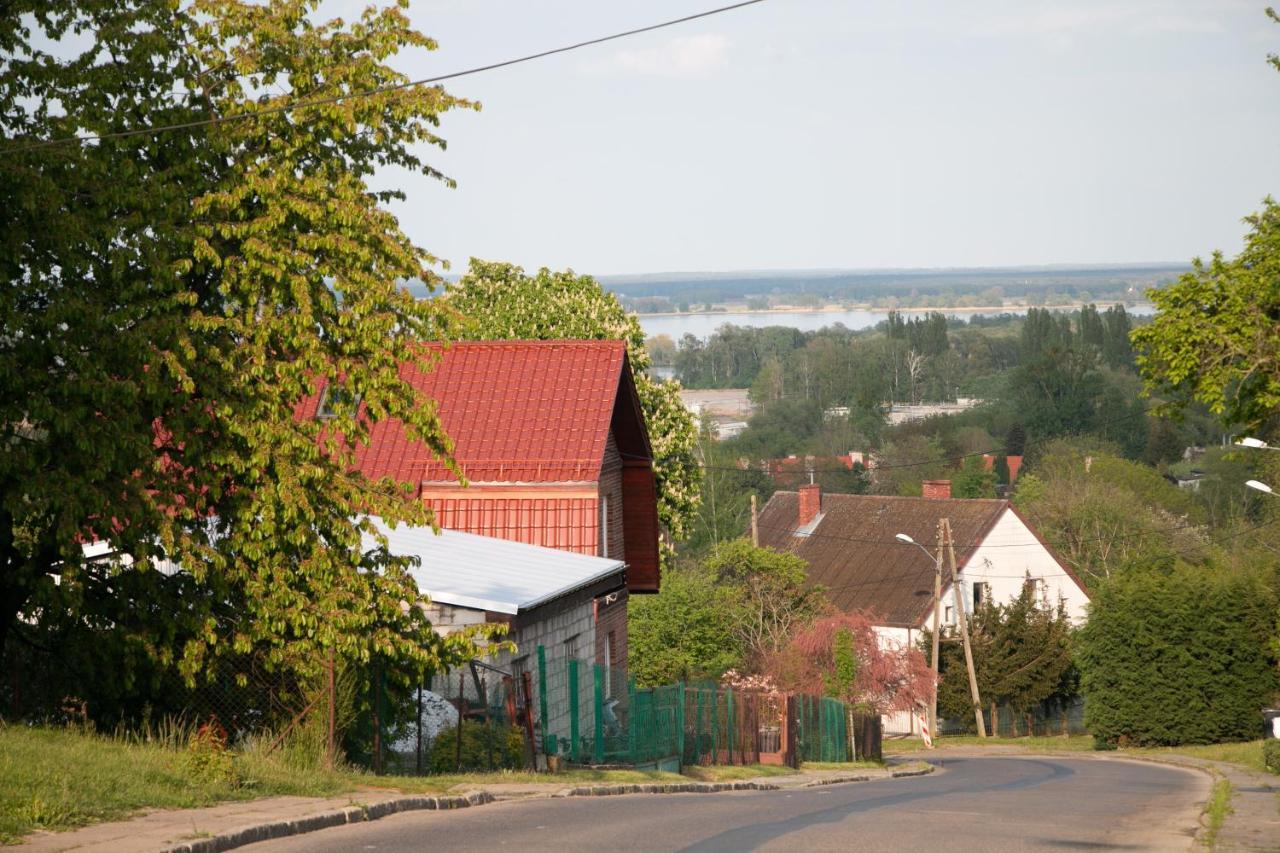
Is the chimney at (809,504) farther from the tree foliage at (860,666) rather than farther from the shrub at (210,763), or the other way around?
the shrub at (210,763)

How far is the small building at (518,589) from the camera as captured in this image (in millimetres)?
21047

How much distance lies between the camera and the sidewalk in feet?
34.8

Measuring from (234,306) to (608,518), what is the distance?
14.8 meters

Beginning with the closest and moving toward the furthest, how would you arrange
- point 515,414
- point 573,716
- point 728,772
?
point 573,716 < point 728,772 < point 515,414

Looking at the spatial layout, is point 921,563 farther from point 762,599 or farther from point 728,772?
point 728,772

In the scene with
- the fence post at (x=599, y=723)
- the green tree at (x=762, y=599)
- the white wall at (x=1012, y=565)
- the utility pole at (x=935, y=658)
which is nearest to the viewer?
the fence post at (x=599, y=723)

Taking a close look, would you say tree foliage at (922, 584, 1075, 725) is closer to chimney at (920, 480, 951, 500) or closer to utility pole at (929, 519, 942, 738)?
utility pole at (929, 519, 942, 738)

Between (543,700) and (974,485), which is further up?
(974,485)

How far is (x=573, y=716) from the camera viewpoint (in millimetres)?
21406

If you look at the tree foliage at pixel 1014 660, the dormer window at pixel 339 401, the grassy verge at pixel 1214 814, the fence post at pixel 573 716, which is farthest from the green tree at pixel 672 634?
the dormer window at pixel 339 401

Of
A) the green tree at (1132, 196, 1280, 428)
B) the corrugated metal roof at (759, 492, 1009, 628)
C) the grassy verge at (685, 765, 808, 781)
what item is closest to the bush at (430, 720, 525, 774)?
the grassy verge at (685, 765, 808, 781)

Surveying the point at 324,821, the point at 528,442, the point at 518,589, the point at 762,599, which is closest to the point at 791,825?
the point at 324,821

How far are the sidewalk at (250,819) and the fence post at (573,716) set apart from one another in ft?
12.3

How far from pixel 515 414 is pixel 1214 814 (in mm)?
16487
